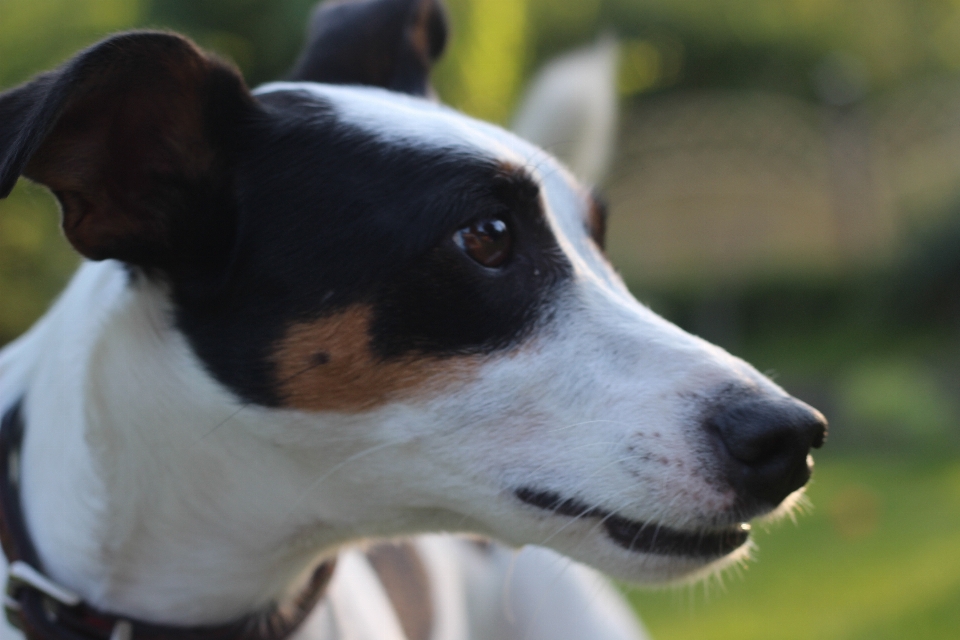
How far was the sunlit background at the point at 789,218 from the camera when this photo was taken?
510 cm

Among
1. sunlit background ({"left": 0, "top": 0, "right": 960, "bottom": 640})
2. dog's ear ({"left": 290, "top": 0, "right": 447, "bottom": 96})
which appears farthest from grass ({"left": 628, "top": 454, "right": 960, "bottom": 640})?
dog's ear ({"left": 290, "top": 0, "right": 447, "bottom": 96})

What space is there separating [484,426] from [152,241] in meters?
0.67

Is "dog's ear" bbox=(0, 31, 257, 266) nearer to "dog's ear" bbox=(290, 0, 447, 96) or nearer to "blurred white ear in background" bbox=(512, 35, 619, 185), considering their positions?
"dog's ear" bbox=(290, 0, 447, 96)

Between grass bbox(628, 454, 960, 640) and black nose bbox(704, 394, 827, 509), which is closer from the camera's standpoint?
black nose bbox(704, 394, 827, 509)

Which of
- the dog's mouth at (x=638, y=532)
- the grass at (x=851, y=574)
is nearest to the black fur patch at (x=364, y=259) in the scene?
the dog's mouth at (x=638, y=532)

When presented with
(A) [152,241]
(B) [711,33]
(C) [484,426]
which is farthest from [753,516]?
(B) [711,33]

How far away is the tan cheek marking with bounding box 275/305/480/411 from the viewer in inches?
67.6

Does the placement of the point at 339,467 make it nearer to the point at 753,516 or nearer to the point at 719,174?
the point at 753,516

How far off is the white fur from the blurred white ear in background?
122 cm

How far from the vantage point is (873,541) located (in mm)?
5504

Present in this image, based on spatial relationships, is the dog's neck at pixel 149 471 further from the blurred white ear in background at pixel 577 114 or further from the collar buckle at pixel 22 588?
the blurred white ear in background at pixel 577 114

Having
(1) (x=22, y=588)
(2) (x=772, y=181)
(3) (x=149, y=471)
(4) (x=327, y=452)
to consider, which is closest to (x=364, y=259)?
(4) (x=327, y=452)

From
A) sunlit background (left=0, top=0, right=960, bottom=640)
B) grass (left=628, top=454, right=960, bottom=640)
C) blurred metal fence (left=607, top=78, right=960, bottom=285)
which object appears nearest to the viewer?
grass (left=628, top=454, right=960, bottom=640)

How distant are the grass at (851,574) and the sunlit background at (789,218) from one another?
2cm
